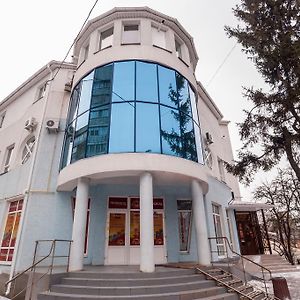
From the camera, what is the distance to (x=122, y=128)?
923cm

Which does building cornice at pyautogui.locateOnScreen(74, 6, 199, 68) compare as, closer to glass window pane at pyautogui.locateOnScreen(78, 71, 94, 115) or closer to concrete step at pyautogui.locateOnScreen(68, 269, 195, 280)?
glass window pane at pyautogui.locateOnScreen(78, 71, 94, 115)

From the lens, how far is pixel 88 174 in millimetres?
8641

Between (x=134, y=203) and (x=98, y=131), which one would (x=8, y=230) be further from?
(x=98, y=131)

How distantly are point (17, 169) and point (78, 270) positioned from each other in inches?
252

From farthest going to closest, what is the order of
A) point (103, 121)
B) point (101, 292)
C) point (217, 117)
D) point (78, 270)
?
point (217, 117) < point (103, 121) < point (78, 270) < point (101, 292)

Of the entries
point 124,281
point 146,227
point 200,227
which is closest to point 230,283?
point 200,227

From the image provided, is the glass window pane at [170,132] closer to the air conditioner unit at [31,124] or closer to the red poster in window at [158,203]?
the red poster in window at [158,203]

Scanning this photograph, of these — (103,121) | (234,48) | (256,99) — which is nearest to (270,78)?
(256,99)

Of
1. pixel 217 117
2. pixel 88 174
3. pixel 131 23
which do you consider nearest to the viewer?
pixel 88 174

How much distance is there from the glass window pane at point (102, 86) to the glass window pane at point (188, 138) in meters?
3.38

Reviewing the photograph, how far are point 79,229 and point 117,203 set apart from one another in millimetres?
2774

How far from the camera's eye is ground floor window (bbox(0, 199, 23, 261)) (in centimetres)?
1014

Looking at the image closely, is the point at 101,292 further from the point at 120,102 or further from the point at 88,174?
the point at 120,102

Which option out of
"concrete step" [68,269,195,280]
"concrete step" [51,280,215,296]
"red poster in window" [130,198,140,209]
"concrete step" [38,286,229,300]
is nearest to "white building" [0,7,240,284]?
→ "red poster in window" [130,198,140,209]
